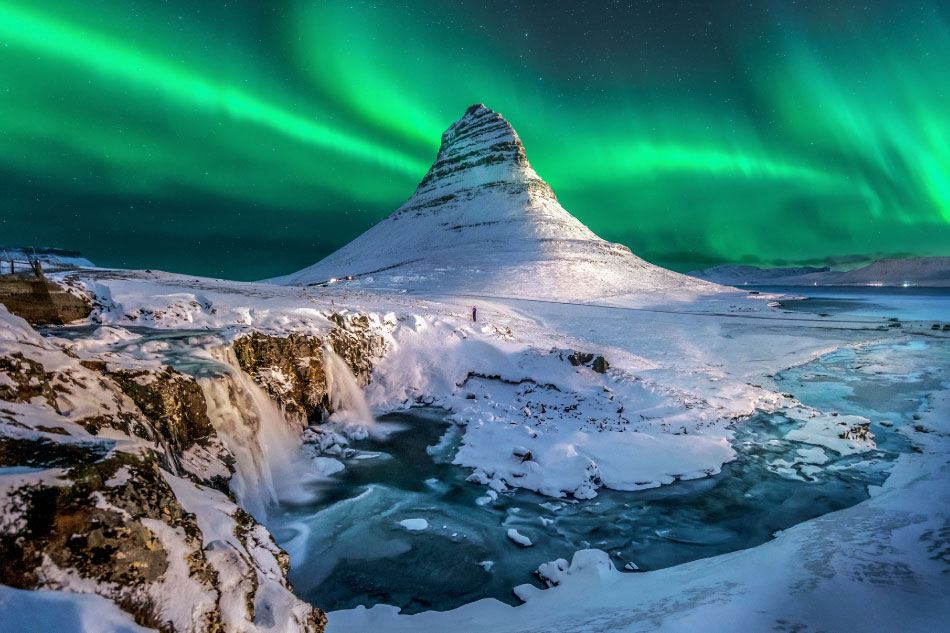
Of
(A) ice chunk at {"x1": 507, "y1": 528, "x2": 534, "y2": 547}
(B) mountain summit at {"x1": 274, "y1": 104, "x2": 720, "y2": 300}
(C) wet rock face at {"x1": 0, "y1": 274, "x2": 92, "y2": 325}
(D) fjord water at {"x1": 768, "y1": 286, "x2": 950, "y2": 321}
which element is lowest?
(A) ice chunk at {"x1": 507, "y1": 528, "x2": 534, "y2": 547}

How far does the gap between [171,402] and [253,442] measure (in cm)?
246

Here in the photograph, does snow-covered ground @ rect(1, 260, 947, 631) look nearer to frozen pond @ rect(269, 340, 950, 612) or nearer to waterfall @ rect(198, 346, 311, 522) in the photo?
frozen pond @ rect(269, 340, 950, 612)

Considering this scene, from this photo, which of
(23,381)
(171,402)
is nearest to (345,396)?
(171,402)

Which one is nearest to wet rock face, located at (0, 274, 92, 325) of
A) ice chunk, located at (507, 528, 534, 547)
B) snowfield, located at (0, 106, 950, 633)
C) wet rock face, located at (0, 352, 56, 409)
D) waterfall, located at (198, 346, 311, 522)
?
snowfield, located at (0, 106, 950, 633)

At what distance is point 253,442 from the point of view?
31.6 feet

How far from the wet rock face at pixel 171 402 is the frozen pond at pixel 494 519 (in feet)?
7.78

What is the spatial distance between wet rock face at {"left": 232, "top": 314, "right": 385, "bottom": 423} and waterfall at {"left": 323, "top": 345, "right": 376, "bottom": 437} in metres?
0.27

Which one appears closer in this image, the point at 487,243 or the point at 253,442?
the point at 253,442

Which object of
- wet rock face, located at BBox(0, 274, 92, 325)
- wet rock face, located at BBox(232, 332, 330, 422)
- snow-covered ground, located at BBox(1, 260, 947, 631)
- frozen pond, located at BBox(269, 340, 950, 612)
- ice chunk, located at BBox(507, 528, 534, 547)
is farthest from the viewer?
wet rock face, located at BBox(232, 332, 330, 422)

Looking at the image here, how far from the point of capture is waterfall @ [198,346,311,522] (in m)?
8.66

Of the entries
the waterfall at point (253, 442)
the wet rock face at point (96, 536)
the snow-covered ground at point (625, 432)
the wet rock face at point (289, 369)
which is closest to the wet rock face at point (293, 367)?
the wet rock face at point (289, 369)

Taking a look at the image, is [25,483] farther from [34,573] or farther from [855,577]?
[855,577]

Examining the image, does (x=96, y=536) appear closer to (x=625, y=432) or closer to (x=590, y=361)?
(x=625, y=432)

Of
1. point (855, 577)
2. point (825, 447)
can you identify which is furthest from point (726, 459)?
point (855, 577)
